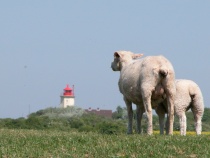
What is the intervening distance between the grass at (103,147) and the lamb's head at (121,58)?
618 cm

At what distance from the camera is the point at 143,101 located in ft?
58.7

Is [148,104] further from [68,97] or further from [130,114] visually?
[68,97]

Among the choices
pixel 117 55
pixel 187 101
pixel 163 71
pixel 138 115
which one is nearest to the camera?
pixel 163 71

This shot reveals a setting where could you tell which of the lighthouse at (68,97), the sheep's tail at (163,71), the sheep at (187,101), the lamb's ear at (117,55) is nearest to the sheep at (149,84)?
the sheep's tail at (163,71)

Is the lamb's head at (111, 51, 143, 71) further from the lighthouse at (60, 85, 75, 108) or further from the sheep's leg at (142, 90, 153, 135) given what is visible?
the lighthouse at (60, 85, 75, 108)

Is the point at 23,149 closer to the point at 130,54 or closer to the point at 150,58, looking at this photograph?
the point at 150,58

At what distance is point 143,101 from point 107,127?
16657 millimetres

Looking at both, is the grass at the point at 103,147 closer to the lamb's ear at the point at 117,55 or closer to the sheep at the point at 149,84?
the sheep at the point at 149,84

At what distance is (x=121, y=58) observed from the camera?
2097cm

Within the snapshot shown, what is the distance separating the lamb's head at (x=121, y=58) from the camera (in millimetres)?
20906

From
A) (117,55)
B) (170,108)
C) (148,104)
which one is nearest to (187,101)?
(117,55)

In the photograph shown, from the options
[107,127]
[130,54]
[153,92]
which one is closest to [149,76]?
[153,92]

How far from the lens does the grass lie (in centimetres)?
1263

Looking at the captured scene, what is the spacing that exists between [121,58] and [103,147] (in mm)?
7963
